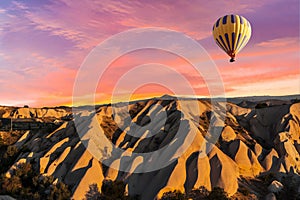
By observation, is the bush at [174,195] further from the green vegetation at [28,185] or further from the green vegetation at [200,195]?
the green vegetation at [28,185]

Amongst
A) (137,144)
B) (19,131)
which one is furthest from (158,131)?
(19,131)

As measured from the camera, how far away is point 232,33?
148 feet

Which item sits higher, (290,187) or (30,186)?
(290,187)

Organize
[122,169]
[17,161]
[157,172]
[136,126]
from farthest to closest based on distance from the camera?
[136,126] < [17,161] < [122,169] < [157,172]

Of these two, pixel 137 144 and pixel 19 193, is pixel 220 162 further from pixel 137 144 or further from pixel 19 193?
pixel 19 193

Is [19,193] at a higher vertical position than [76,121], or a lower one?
lower

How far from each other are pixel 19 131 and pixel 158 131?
33.4m

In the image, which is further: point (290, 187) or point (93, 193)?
point (93, 193)

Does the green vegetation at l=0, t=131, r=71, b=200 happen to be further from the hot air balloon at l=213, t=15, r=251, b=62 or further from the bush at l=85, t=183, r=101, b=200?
the hot air balloon at l=213, t=15, r=251, b=62

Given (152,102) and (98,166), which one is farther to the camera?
(152,102)

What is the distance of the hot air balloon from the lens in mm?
44781

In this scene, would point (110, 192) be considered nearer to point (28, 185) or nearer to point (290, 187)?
point (28, 185)

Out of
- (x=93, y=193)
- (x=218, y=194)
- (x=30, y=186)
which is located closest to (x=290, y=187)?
(x=218, y=194)

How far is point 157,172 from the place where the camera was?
42.1m
